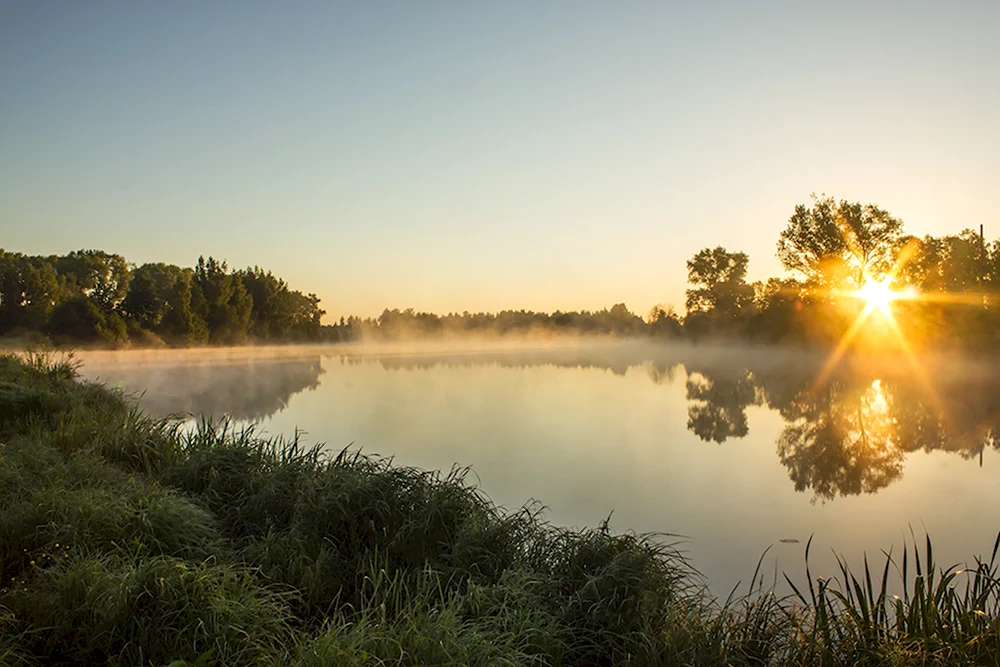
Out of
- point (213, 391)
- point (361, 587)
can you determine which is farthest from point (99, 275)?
point (361, 587)

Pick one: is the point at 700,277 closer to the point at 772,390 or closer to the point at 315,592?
the point at 772,390

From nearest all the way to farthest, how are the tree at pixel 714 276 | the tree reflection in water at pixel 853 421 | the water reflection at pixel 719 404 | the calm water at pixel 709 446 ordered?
the calm water at pixel 709 446 → the tree reflection in water at pixel 853 421 → the water reflection at pixel 719 404 → the tree at pixel 714 276

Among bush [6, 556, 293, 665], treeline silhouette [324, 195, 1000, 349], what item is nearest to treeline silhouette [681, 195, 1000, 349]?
treeline silhouette [324, 195, 1000, 349]

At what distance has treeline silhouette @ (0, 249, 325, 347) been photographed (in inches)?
1444

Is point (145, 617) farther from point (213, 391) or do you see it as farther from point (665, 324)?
point (665, 324)

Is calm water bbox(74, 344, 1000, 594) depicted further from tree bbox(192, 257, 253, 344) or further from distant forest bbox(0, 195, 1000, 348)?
tree bbox(192, 257, 253, 344)

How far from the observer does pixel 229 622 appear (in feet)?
10.9

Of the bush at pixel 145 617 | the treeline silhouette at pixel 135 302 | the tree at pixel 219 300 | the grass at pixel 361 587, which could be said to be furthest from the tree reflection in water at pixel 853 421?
the tree at pixel 219 300

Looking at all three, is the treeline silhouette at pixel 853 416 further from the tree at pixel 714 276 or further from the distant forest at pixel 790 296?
the tree at pixel 714 276

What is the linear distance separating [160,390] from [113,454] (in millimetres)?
14617

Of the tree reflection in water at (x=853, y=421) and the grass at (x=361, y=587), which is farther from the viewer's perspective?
the tree reflection in water at (x=853, y=421)

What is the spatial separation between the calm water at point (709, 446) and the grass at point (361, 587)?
35.1 inches

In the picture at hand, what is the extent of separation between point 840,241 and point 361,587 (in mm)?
40197

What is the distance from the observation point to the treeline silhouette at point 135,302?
3669 cm
